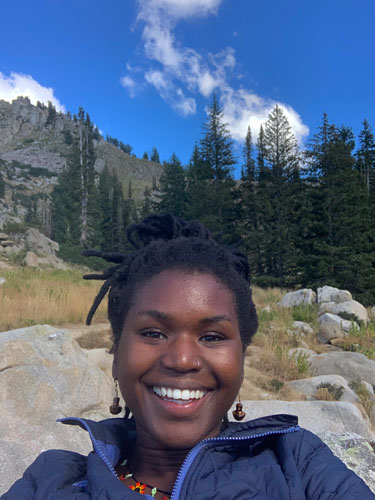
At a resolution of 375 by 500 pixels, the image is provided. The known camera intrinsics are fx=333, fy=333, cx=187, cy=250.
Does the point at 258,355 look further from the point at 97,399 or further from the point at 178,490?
the point at 178,490

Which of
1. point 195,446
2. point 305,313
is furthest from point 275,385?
point 305,313

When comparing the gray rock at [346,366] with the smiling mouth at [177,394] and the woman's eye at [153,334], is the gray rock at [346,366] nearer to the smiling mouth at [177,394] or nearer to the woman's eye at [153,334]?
the smiling mouth at [177,394]

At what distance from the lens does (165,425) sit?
1301 mm

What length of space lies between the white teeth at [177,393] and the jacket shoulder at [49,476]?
488 mm

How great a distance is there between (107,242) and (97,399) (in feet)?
125

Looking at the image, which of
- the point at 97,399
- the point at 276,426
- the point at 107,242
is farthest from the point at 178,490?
the point at 107,242

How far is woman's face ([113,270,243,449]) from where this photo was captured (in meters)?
1.30

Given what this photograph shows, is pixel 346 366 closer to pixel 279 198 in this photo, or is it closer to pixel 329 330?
pixel 329 330

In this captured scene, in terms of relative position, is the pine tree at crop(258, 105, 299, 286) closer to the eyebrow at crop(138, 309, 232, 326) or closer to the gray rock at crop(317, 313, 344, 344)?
the gray rock at crop(317, 313, 344, 344)

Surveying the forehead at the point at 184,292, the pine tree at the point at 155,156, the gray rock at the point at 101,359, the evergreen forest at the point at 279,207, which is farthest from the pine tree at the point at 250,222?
the pine tree at the point at 155,156

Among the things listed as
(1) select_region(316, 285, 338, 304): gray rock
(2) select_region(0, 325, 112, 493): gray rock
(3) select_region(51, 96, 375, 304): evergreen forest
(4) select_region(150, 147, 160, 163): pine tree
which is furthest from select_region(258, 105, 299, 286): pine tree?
(4) select_region(150, 147, 160, 163): pine tree

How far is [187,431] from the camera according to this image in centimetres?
129

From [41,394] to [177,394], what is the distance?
2498 mm

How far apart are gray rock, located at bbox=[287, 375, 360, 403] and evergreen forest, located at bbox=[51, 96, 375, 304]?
5.96 meters
